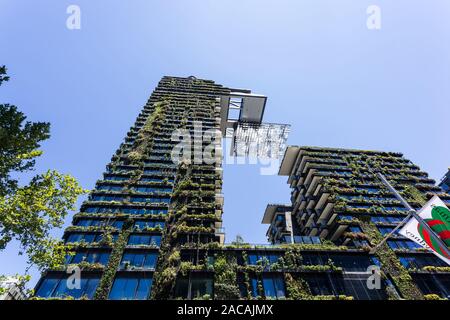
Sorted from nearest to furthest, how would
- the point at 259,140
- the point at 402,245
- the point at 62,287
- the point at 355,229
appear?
the point at 62,287 < the point at 402,245 < the point at 355,229 < the point at 259,140

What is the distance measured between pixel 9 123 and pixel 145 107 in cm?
4612

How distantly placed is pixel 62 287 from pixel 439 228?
31.3 metres

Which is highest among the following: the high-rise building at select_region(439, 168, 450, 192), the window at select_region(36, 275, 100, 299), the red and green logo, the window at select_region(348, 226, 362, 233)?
the high-rise building at select_region(439, 168, 450, 192)

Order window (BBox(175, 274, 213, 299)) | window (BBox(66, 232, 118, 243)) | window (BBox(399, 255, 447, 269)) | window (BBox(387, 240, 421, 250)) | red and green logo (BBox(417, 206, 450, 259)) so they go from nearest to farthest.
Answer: red and green logo (BBox(417, 206, 450, 259)) → window (BBox(175, 274, 213, 299)) → window (BBox(66, 232, 118, 243)) → window (BBox(399, 255, 447, 269)) → window (BBox(387, 240, 421, 250))

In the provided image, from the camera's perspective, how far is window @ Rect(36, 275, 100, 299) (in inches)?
937

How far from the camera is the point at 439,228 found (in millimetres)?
14977

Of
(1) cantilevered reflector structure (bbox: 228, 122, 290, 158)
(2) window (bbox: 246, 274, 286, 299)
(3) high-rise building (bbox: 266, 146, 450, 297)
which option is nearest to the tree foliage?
(2) window (bbox: 246, 274, 286, 299)

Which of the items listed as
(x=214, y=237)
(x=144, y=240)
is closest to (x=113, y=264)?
(x=144, y=240)

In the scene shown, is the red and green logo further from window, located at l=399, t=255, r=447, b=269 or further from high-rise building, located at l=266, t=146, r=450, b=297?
window, located at l=399, t=255, r=447, b=269

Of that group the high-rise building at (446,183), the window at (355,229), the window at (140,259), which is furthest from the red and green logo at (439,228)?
the high-rise building at (446,183)

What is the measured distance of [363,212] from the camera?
39.3 m

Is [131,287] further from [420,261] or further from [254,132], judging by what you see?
[254,132]

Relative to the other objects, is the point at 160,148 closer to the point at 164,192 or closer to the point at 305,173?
the point at 164,192

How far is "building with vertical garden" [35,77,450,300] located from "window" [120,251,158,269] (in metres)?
0.12
